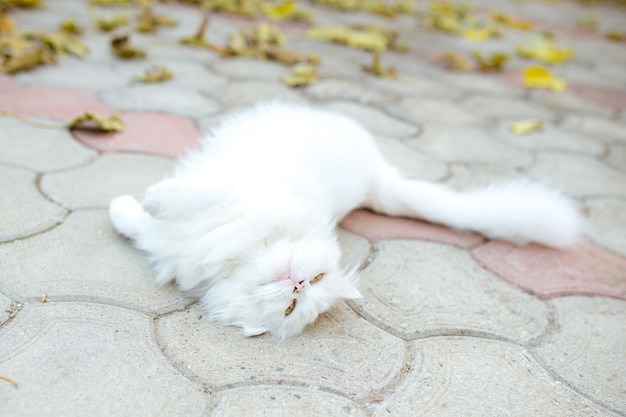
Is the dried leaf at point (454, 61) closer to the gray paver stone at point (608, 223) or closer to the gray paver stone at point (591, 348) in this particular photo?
the gray paver stone at point (608, 223)

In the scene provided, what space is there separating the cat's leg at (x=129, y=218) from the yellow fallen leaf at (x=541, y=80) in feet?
8.18

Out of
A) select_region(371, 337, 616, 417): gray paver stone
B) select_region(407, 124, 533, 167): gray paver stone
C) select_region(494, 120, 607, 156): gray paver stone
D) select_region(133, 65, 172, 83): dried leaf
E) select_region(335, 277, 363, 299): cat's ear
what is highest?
select_region(335, 277, 363, 299): cat's ear

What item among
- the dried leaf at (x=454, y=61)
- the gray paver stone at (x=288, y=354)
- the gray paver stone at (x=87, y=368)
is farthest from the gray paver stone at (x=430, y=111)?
the gray paver stone at (x=87, y=368)

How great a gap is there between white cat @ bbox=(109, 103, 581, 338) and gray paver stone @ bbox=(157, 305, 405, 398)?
0.04 m

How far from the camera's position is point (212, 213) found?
1.18 meters

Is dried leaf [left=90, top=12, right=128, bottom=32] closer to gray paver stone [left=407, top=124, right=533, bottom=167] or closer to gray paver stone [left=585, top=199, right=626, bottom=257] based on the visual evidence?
gray paver stone [left=407, top=124, right=533, bottom=167]

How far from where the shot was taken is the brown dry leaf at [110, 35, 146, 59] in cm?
247

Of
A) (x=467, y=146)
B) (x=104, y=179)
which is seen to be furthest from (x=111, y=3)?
(x=467, y=146)

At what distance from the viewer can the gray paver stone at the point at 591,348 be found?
1.09 meters

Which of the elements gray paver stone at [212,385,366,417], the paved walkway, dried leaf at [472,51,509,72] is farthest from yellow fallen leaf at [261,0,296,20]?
gray paver stone at [212,385,366,417]

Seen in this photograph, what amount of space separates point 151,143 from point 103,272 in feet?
2.27

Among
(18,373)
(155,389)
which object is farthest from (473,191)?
(18,373)

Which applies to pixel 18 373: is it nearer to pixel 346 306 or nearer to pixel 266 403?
pixel 266 403

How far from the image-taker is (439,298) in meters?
1.29
